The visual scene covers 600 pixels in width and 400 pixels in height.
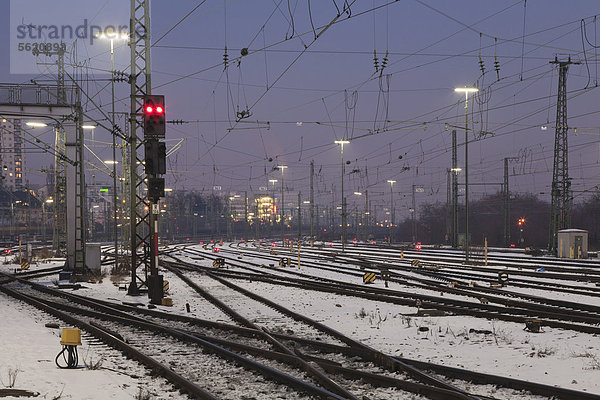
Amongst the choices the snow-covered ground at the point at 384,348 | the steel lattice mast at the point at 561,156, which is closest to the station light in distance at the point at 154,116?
the snow-covered ground at the point at 384,348

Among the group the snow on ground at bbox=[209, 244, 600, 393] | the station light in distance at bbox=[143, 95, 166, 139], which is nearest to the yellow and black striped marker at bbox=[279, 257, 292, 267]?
the snow on ground at bbox=[209, 244, 600, 393]

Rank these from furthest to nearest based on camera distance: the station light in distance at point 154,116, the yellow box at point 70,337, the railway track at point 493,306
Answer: the station light in distance at point 154,116 < the railway track at point 493,306 < the yellow box at point 70,337

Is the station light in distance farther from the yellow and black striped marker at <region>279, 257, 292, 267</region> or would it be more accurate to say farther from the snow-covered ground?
the yellow and black striped marker at <region>279, 257, 292, 267</region>

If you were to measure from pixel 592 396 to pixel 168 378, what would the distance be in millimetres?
6488

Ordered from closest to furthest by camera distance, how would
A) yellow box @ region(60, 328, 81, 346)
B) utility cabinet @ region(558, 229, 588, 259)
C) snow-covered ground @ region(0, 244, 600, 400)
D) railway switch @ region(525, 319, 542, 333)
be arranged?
1. snow-covered ground @ region(0, 244, 600, 400)
2. yellow box @ region(60, 328, 81, 346)
3. railway switch @ region(525, 319, 542, 333)
4. utility cabinet @ region(558, 229, 588, 259)

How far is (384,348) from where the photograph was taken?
12.5 m

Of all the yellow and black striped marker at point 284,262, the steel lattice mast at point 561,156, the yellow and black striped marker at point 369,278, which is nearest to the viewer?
the yellow and black striped marker at point 369,278

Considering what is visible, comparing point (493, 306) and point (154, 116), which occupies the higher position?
point (154, 116)

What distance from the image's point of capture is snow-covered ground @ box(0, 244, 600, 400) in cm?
963

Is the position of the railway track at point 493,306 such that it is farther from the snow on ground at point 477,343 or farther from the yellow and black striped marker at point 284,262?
the yellow and black striped marker at point 284,262

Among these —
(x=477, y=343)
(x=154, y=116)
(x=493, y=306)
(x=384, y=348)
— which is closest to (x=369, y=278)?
(x=493, y=306)

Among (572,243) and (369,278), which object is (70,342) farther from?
(572,243)

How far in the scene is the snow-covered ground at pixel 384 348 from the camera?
31.6 ft

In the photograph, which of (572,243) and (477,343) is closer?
(477,343)
